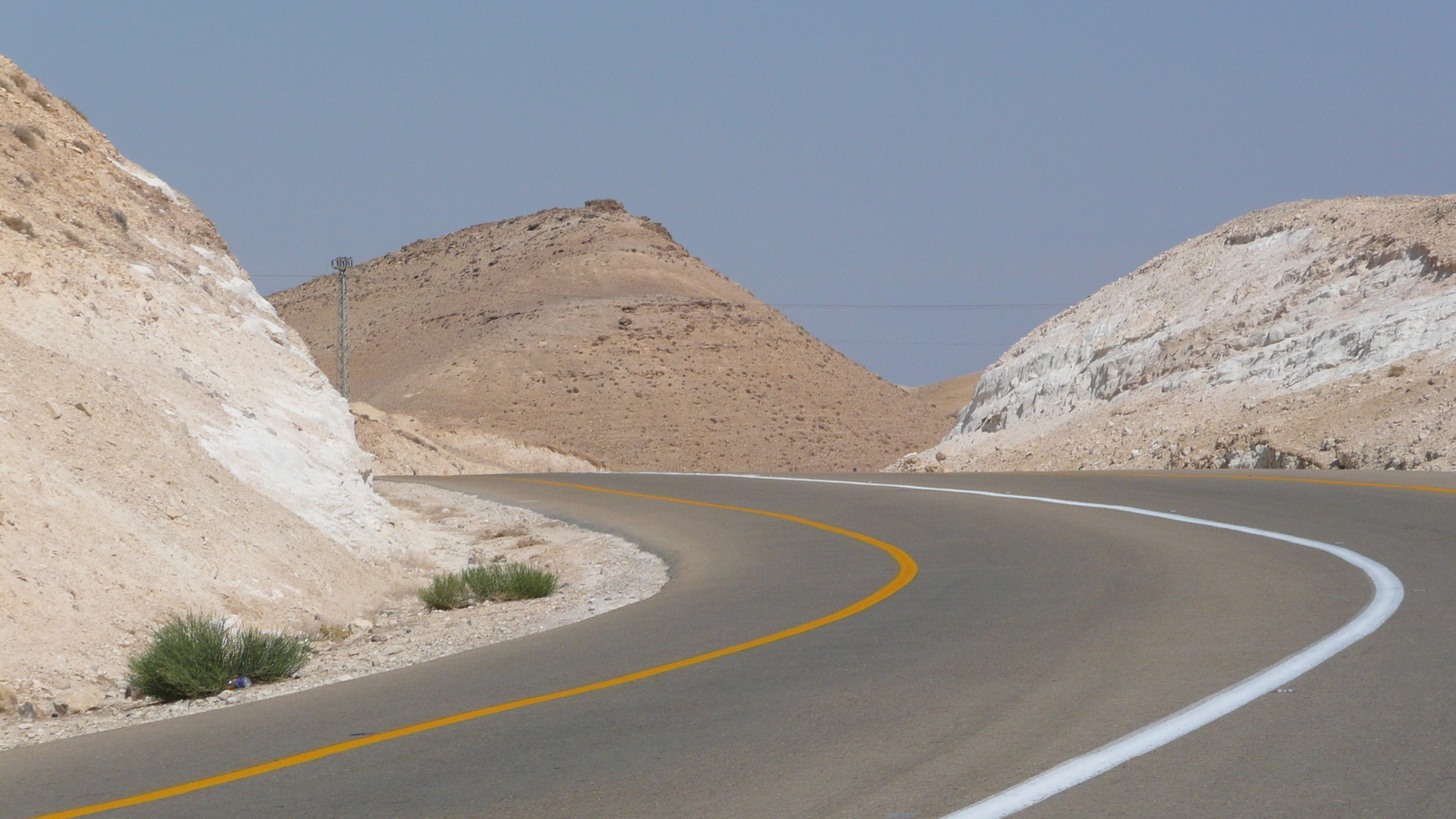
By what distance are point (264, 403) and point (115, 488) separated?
4971mm

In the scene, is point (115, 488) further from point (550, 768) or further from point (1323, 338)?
point (1323, 338)

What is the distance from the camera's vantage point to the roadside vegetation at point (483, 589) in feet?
43.9

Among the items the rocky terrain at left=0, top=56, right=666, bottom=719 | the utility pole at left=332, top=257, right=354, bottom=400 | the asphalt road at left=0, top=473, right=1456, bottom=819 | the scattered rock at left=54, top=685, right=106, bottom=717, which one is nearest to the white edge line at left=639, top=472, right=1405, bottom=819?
the asphalt road at left=0, top=473, right=1456, bottom=819

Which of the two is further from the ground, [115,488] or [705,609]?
[115,488]

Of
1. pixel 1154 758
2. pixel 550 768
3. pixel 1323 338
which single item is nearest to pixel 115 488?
pixel 550 768

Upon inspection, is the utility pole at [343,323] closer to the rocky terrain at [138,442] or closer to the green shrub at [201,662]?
the rocky terrain at [138,442]

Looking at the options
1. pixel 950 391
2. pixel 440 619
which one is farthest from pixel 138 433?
pixel 950 391

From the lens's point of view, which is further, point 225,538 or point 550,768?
point 225,538

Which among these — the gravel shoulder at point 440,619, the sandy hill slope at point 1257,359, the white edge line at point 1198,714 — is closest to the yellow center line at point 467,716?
the gravel shoulder at point 440,619

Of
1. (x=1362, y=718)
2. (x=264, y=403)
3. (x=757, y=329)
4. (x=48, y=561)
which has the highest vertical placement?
(x=757, y=329)

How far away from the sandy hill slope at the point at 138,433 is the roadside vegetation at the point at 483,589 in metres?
0.88

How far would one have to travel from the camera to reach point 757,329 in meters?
97.2

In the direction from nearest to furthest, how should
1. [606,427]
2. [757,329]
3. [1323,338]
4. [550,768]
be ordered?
1. [550,768]
2. [1323,338]
3. [606,427]
4. [757,329]

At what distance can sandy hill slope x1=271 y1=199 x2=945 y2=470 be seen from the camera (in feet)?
249
